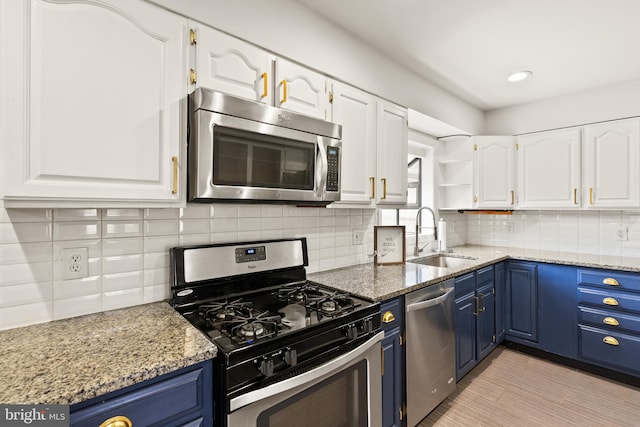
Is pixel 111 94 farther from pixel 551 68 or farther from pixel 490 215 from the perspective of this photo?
pixel 490 215

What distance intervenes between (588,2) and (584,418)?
2512 mm

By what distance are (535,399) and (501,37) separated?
251 centimetres

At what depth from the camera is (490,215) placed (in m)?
3.69

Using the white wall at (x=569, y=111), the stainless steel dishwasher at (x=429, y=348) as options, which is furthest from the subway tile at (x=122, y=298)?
the white wall at (x=569, y=111)

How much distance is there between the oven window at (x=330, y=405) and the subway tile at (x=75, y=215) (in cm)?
103

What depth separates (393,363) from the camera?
1716 mm

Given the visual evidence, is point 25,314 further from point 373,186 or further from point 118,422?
point 373,186

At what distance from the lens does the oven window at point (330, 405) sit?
113 centimetres

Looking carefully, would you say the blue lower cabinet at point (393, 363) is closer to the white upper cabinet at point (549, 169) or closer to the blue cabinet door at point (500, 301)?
the blue cabinet door at point (500, 301)

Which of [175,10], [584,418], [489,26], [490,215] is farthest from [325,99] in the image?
[490,215]

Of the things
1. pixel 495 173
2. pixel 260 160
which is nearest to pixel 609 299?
pixel 495 173

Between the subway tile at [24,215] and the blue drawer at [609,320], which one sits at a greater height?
the subway tile at [24,215]

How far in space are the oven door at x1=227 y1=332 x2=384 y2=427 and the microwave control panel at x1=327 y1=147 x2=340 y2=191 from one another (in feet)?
2.63

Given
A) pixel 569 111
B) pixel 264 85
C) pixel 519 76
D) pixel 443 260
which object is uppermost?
pixel 519 76
